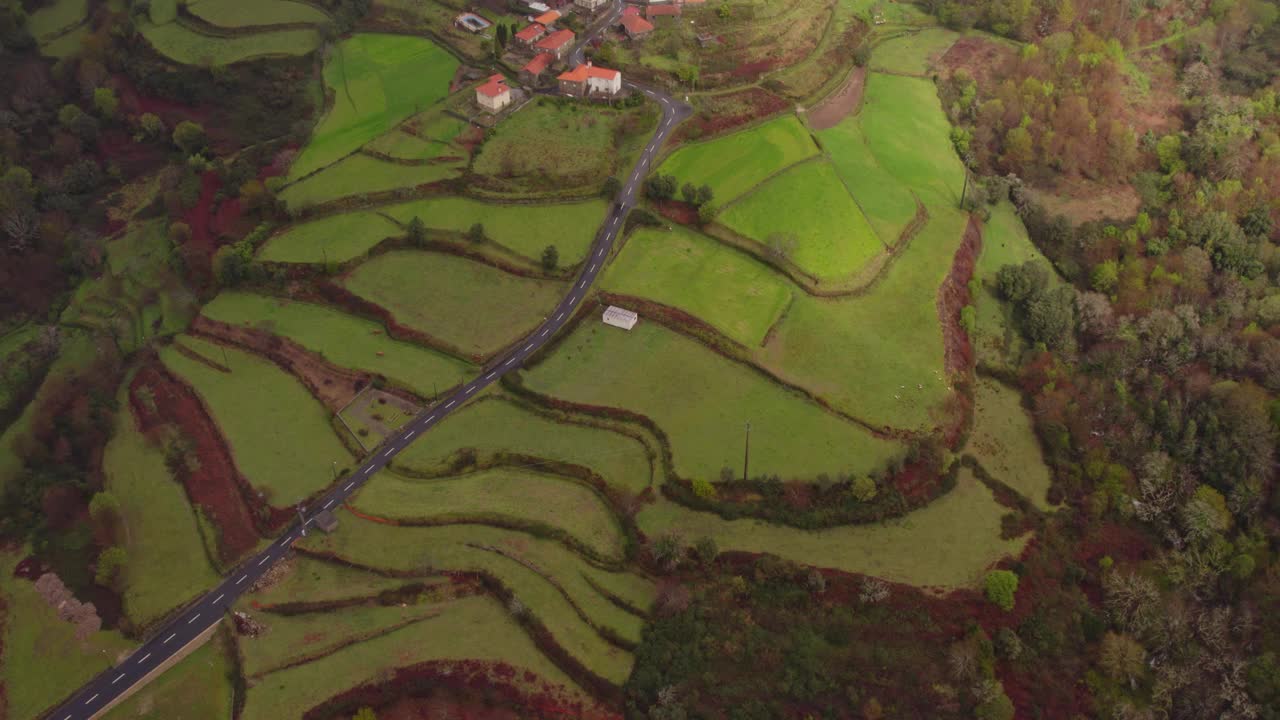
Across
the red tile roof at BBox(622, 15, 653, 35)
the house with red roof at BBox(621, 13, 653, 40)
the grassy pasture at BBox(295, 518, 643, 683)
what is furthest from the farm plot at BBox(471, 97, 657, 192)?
the grassy pasture at BBox(295, 518, 643, 683)

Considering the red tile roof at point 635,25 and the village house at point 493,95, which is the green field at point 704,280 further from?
the red tile roof at point 635,25

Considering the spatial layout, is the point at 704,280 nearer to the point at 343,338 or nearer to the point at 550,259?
the point at 550,259

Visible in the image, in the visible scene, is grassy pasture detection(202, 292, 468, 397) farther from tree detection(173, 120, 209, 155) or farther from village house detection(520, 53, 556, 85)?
village house detection(520, 53, 556, 85)

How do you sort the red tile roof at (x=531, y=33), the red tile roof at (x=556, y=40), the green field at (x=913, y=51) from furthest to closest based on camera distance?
the green field at (x=913, y=51)
the red tile roof at (x=531, y=33)
the red tile roof at (x=556, y=40)

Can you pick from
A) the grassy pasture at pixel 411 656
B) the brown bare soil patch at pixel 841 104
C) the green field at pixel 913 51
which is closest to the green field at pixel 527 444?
the grassy pasture at pixel 411 656

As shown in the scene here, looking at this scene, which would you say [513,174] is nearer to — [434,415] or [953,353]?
[434,415]
